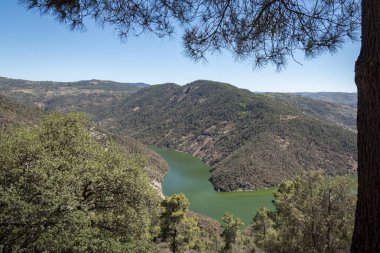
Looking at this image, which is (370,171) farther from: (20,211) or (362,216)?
(20,211)

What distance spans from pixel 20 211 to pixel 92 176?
341 cm

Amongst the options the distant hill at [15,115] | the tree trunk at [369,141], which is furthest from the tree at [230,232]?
the tree trunk at [369,141]

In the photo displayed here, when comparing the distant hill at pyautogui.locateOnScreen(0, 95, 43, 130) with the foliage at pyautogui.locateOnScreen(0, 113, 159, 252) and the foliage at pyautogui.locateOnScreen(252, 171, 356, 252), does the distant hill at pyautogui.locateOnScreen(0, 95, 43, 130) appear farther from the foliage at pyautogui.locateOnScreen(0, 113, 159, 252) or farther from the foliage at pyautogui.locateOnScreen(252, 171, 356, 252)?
the foliage at pyautogui.locateOnScreen(252, 171, 356, 252)

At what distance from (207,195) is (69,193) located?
7054 cm

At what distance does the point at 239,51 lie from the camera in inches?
207

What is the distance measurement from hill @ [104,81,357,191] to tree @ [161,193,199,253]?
56.4 metres

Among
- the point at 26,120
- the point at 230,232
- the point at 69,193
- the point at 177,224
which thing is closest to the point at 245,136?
the point at 26,120

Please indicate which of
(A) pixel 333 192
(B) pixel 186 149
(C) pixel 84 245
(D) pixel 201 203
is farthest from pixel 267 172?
(C) pixel 84 245

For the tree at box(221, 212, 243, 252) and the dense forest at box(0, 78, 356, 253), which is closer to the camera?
the dense forest at box(0, 78, 356, 253)

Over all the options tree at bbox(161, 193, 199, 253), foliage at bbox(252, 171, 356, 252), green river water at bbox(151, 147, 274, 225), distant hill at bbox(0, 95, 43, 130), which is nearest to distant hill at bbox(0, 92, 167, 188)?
distant hill at bbox(0, 95, 43, 130)

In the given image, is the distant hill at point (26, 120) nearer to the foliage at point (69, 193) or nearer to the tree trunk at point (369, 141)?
the foliage at point (69, 193)

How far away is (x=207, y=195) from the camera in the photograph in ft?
254

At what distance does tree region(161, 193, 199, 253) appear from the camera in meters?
25.0

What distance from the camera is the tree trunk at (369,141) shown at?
2.16 meters
